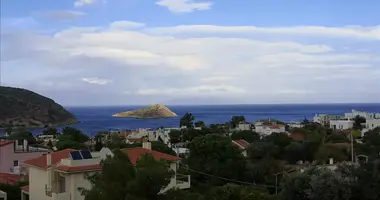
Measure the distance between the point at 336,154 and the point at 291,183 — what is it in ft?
28.6

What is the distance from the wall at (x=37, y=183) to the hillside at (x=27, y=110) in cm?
11784

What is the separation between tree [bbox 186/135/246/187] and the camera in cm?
2448

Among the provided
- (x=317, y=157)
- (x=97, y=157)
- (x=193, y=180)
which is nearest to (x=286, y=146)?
(x=317, y=157)

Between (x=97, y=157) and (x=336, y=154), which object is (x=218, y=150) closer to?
(x=336, y=154)

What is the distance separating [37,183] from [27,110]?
132m

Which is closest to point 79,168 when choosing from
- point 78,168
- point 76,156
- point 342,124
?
point 78,168

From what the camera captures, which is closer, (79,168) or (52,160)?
(79,168)

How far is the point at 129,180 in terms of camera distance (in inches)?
375

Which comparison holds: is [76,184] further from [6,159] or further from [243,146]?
[243,146]

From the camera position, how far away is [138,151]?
1833 centimetres

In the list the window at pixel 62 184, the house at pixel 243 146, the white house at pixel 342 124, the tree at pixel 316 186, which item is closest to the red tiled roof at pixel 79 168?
the window at pixel 62 184

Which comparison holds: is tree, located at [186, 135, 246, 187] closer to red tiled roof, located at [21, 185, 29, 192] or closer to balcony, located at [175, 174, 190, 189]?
balcony, located at [175, 174, 190, 189]

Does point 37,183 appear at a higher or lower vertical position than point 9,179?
higher

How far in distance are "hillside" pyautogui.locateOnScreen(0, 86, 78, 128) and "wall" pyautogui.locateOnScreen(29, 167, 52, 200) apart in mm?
117842
